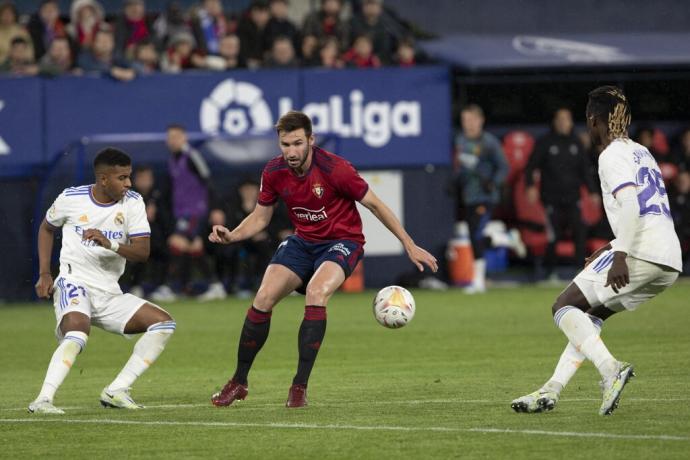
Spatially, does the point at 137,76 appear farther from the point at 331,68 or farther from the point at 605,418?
the point at 605,418

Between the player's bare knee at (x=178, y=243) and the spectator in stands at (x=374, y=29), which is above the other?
the spectator in stands at (x=374, y=29)

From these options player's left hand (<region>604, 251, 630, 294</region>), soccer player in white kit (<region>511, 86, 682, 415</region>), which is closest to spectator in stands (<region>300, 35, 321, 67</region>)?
soccer player in white kit (<region>511, 86, 682, 415</region>)

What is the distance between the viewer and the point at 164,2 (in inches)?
955

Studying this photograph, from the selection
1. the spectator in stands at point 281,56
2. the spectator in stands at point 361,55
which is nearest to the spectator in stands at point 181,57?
the spectator in stands at point 281,56

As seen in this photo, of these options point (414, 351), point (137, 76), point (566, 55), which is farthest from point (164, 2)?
point (414, 351)

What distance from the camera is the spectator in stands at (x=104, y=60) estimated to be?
2108cm

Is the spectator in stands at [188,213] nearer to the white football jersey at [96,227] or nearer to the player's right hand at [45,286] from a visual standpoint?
the white football jersey at [96,227]

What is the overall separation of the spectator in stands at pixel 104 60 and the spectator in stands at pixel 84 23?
204 mm

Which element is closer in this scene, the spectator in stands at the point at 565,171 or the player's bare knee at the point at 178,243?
the player's bare knee at the point at 178,243

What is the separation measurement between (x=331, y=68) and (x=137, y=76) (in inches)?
117

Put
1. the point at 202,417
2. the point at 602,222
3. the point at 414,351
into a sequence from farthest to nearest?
the point at 602,222, the point at 414,351, the point at 202,417

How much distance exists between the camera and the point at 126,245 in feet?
33.3

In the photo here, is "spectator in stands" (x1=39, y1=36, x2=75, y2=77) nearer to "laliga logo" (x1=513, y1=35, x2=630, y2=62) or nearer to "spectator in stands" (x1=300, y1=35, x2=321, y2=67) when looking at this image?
"spectator in stands" (x1=300, y1=35, x2=321, y2=67)

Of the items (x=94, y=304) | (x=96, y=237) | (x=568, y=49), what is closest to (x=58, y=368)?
(x=94, y=304)
